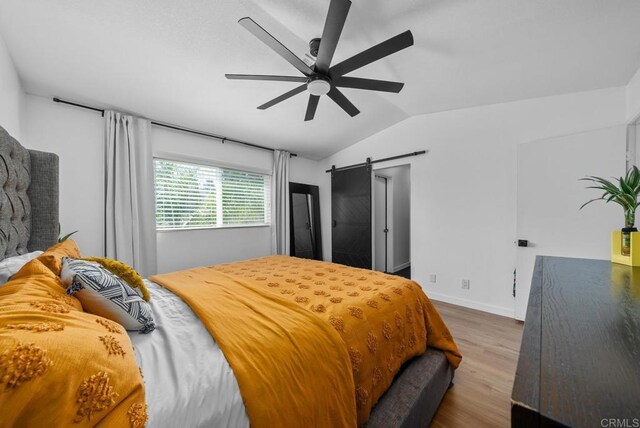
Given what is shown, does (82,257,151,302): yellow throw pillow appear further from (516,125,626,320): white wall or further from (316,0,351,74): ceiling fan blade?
(516,125,626,320): white wall

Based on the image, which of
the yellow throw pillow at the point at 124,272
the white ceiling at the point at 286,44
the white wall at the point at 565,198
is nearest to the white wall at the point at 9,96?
the white ceiling at the point at 286,44

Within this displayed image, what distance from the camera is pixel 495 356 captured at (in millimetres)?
2062

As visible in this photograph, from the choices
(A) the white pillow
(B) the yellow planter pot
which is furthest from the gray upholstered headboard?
(B) the yellow planter pot

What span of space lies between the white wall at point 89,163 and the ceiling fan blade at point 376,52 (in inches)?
97.7

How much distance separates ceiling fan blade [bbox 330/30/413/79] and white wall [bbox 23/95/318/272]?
248cm

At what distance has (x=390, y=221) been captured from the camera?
15.8 feet

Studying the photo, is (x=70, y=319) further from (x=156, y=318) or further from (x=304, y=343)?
(x=304, y=343)

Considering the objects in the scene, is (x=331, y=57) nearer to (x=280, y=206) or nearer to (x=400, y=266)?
(x=280, y=206)

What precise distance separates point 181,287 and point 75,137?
2.36 metres

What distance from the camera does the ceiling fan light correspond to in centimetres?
180

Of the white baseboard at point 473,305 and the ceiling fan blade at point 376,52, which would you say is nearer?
the ceiling fan blade at point 376,52

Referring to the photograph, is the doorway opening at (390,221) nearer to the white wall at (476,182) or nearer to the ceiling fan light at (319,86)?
the white wall at (476,182)

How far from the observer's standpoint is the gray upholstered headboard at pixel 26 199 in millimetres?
1263

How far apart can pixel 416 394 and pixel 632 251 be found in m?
1.31
